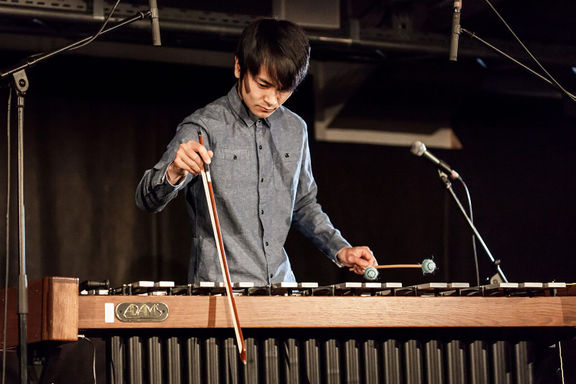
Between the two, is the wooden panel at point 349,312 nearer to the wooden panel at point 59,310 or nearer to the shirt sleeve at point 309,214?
the wooden panel at point 59,310

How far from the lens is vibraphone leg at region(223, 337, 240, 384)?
249 cm

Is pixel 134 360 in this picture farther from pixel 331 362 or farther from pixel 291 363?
pixel 331 362

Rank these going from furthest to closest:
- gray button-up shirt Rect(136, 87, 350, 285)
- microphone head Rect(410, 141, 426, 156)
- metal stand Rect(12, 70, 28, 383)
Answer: microphone head Rect(410, 141, 426, 156), gray button-up shirt Rect(136, 87, 350, 285), metal stand Rect(12, 70, 28, 383)

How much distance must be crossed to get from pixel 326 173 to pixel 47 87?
1993 mm

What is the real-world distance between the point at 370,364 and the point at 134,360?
0.75 m

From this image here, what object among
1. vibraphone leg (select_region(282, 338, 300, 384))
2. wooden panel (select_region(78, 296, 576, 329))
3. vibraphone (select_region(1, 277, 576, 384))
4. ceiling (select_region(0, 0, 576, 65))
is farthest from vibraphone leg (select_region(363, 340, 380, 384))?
ceiling (select_region(0, 0, 576, 65))

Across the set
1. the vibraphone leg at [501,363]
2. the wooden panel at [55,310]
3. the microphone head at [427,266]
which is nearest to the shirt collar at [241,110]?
the microphone head at [427,266]

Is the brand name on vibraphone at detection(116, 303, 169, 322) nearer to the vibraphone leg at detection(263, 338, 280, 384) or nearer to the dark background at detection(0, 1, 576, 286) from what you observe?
the vibraphone leg at detection(263, 338, 280, 384)

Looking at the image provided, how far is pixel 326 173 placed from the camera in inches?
232

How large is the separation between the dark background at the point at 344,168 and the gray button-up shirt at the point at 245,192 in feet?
6.02

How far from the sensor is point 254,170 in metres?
3.13

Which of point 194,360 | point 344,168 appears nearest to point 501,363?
point 194,360

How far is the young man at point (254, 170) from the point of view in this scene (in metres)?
2.92

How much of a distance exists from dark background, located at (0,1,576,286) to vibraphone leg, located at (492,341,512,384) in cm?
273
